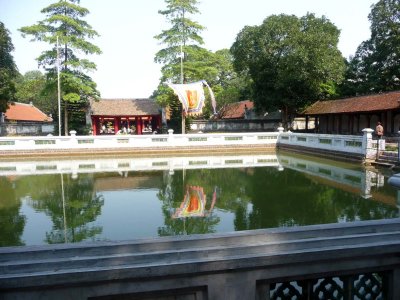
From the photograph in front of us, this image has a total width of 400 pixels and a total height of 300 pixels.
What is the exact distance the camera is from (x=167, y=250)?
7.54 feet

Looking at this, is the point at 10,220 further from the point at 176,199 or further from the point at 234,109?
the point at 234,109

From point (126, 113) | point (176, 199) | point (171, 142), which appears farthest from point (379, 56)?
point (176, 199)

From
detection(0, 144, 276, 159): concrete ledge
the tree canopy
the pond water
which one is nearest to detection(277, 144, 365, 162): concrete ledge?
the pond water

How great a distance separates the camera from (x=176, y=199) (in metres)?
9.13

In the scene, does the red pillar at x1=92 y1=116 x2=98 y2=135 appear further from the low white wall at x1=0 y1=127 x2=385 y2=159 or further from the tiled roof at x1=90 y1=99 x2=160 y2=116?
the low white wall at x1=0 y1=127 x2=385 y2=159

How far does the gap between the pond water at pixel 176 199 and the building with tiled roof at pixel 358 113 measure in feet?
25.9

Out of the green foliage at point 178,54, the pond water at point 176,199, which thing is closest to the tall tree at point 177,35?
the green foliage at point 178,54

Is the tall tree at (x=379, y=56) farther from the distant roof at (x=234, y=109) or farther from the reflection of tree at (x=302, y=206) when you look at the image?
the reflection of tree at (x=302, y=206)

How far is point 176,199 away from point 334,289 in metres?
6.80

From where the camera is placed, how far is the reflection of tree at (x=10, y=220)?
5884 mm

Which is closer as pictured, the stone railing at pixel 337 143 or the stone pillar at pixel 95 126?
the stone railing at pixel 337 143

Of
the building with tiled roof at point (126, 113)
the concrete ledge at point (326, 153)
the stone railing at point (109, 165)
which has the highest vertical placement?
the building with tiled roof at point (126, 113)

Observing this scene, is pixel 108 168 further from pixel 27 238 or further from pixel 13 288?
pixel 13 288

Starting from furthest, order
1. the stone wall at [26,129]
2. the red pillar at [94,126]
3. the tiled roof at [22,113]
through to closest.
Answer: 1. the tiled roof at [22,113]
2. the red pillar at [94,126]
3. the stone wall at [26,129]
